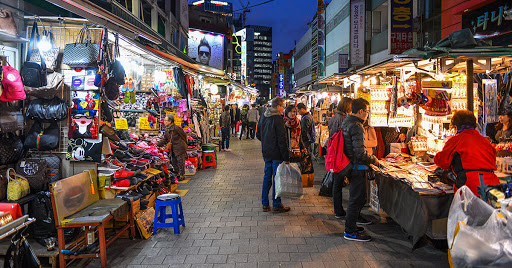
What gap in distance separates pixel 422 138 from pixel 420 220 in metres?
2.37

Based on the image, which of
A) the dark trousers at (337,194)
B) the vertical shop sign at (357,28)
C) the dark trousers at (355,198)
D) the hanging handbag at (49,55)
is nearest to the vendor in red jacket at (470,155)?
the dark trousers at (355,198)

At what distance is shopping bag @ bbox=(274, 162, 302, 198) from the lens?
6.13 metres

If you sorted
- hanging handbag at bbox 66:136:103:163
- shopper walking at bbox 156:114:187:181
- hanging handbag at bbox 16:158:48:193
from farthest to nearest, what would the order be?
shopper walking at bbox 156:114:187:181 → hanging handbag at bbox 66:136:103:163 → hanging handbag at bbox 16:158:48:193

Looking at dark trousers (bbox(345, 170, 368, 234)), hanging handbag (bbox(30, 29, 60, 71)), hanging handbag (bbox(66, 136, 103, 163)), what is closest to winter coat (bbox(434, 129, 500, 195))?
dark trousers (bbox(345, 170, 368, 234))

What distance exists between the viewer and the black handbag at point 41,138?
4.91m

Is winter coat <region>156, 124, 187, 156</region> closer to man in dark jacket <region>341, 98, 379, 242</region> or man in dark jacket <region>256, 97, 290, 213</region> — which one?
man in dark jacket <region>256, 97, 290, 213</region>

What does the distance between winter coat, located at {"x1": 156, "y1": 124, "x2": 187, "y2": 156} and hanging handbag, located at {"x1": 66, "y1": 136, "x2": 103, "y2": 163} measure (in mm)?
3715

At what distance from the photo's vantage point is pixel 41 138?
493cm

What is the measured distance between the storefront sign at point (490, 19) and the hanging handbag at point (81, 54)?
10.0 m

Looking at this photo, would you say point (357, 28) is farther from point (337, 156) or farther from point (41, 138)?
point (41, 138)

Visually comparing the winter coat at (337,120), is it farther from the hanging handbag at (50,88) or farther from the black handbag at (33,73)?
the black handbag at (33,73)

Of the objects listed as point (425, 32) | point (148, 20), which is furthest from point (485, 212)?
point (148, 20)

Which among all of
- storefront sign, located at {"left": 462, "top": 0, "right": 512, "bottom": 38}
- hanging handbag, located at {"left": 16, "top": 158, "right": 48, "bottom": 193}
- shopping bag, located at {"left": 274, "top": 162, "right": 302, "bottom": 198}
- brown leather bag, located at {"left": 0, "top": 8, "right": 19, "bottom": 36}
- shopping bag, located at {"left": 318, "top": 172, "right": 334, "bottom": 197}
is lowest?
shopping bag, located at {"left": 318, "top": 172, "right": 334, "bottom": 197}

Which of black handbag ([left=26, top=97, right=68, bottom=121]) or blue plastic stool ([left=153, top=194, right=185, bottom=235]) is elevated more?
black handbag ([left=26, top=97, right=68, bottom=121])
